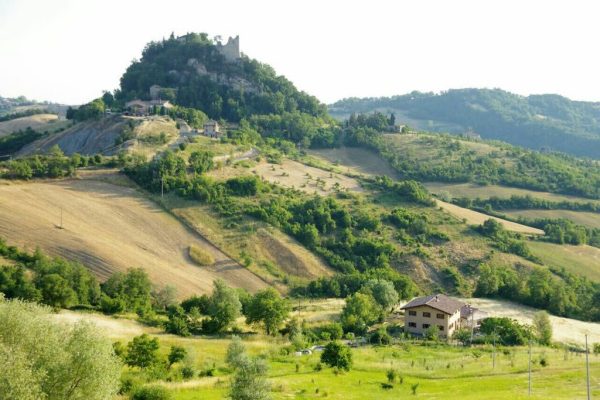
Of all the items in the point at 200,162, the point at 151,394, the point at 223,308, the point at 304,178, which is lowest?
the point at 223,308

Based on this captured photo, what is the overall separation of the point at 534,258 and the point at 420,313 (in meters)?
41.4

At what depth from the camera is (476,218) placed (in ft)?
392

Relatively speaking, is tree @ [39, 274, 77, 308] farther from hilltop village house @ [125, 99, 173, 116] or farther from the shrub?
hilltop village house @ [125, 99, 173, 116]

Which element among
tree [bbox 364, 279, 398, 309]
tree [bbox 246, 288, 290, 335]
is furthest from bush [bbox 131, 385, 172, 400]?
tree [bbox 364, 279, 398, 309]

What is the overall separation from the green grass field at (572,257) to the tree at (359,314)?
148 feet

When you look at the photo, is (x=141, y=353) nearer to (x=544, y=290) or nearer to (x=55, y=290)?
(x=55, y=290)

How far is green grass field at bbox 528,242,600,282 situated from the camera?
10310 cm

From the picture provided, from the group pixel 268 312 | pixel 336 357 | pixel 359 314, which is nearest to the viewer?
pixel 336 357

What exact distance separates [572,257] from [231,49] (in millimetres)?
109441

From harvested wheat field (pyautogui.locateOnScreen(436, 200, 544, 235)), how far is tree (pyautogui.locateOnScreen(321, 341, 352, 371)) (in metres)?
70.3

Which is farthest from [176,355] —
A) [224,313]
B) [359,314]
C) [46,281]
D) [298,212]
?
[298,212]

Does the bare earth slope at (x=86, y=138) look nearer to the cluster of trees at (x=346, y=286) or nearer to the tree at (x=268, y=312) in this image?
the cluster of trees at (x=346, y=286)

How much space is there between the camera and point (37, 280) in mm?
60719

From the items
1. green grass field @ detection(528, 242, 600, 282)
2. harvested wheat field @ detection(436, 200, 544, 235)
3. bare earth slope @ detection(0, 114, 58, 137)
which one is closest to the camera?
green grass field @ detection(528, 242, 600, 282)
